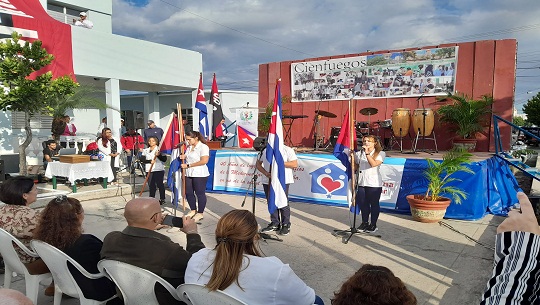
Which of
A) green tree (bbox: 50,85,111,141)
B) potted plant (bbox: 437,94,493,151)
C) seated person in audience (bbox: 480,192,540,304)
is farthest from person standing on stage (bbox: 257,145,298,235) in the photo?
green tree (bbox: 50,85,111,141)

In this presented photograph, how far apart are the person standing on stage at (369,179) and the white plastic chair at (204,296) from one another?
3.93 meters

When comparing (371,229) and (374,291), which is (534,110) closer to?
(371,229)

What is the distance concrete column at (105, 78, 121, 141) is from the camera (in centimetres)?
1352

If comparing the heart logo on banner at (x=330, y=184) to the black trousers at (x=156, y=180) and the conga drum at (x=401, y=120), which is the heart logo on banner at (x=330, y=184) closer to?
the black trousers at (x=156, y=180)

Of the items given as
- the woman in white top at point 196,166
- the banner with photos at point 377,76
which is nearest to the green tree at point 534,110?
the banner with photos at point 377,76

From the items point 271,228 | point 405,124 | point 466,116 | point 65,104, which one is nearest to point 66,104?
point 65,104

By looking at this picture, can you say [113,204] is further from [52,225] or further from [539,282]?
[539,282]

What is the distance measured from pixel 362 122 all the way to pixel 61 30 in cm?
925

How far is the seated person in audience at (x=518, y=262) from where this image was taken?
1.60 m

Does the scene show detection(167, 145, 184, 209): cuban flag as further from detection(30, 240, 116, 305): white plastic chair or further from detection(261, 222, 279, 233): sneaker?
detection(30, 240, 116, 305): white plastic chair

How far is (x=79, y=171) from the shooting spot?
8.52 metres

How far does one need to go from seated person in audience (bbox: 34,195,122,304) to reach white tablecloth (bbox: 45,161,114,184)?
19.6ft

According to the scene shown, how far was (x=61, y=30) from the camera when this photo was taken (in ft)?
33.6

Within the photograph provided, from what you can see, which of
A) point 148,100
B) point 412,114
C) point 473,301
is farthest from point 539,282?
point 148,100
